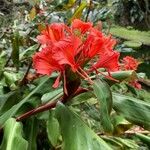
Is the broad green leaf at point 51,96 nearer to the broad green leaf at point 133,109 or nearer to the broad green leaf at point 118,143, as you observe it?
the broad green leaf at point 133,109

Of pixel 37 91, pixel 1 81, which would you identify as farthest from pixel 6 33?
pixel 37 91

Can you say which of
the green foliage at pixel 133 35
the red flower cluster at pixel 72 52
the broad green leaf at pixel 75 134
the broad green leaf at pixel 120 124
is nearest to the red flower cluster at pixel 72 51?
the red flower cluster at pixel 72 52

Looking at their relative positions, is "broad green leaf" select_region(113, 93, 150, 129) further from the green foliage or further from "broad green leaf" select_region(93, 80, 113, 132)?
the green foliage

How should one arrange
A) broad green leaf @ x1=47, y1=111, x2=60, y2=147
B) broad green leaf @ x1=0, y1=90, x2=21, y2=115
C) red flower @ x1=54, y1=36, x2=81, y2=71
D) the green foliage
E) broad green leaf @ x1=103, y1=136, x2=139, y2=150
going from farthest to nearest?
the green foliage < broad green leaf @ x1=103, y1=136, x2=139, y2=150 < broad green leaf @ x1=0, y1=90, x2=21, y2=115 < broad green leaf @ x1=47, y1=111, x2=60, y2=147 < red flower @ x1=54, y1=36, x2=81, y2=71

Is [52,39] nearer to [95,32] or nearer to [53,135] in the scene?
[95,32]

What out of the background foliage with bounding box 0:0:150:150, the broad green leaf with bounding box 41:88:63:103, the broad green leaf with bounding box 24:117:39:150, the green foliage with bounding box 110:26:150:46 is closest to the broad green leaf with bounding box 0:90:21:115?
the background foliage with bounding box 0:0:150:150
